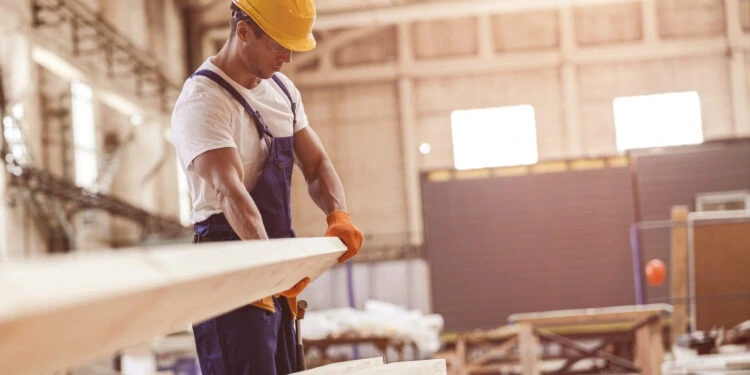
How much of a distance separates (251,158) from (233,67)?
0.25 m

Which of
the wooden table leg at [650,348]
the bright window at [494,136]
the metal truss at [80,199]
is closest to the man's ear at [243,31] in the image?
the wooden table leg at [650,348]

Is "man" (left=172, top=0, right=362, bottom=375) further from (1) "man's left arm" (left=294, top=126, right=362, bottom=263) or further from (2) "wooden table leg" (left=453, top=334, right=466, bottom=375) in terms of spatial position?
(2) "wooden table leg" (left=453, top=334, right=466, bottom=375)

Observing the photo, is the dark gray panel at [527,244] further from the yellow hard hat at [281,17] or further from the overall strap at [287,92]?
the yellow hard hat at [281,17]

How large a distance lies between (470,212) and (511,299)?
38.4 inches

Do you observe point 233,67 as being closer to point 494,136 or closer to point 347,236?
point 347,236

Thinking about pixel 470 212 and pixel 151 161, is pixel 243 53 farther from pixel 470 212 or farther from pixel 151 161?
pixel 151 161

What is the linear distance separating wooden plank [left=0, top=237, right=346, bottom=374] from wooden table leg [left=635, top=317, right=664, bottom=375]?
6493 mm

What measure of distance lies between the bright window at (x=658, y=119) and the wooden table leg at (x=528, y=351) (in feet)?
36.0

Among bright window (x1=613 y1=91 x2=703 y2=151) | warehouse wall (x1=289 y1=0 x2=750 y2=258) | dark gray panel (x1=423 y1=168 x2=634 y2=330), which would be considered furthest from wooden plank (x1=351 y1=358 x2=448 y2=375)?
bright window (x1=613 y1=91 x2=703 y2=151)

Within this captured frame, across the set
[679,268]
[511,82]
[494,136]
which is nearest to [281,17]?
[679,268]

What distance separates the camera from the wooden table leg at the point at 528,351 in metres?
7.45

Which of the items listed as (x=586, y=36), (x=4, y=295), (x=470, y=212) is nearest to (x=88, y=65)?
(x=470, y=212)

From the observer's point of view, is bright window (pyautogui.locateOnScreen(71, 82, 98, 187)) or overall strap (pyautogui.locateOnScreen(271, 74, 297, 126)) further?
bright window (pyautogui.locateOnScreen(71, 82, 98, 187))

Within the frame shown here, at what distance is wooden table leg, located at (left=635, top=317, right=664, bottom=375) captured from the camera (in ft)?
24.3
